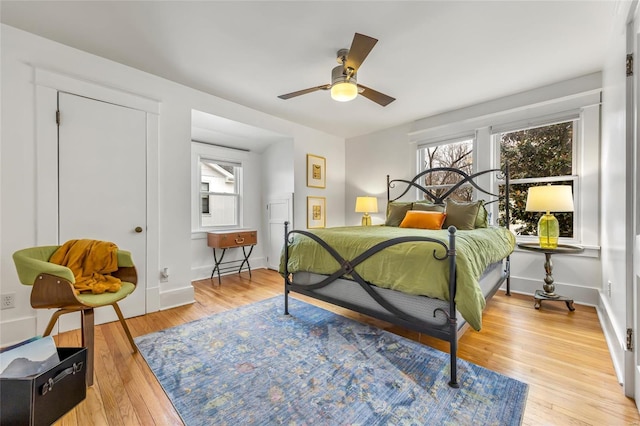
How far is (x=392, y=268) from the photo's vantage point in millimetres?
1865

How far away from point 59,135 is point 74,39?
83 centimetres

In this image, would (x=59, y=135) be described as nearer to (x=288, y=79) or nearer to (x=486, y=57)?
(x=288, y=79)

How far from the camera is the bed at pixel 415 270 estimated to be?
62.6 inches

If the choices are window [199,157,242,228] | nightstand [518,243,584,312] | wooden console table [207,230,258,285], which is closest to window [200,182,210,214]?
window [199,157,242,228]

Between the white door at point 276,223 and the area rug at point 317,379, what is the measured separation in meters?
2.35

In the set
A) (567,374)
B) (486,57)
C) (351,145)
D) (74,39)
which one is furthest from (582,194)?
(74,39)

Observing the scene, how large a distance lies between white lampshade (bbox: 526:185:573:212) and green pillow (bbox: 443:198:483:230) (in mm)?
537

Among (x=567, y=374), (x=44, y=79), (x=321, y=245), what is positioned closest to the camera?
(x=567, y=374)

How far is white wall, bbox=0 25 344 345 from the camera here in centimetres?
208

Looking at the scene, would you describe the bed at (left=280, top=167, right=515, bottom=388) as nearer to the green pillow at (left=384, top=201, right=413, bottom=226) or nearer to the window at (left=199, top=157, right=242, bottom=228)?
the green pillow at (left=384, top=201, right=413, bottom=226)

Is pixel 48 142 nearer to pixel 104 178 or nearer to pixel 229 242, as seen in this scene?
pixel 104 178

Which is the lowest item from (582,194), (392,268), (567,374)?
(567,374)

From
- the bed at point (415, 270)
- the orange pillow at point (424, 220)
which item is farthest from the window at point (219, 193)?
the orange pillow at point (424, 220)

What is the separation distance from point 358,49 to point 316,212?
3.04m
